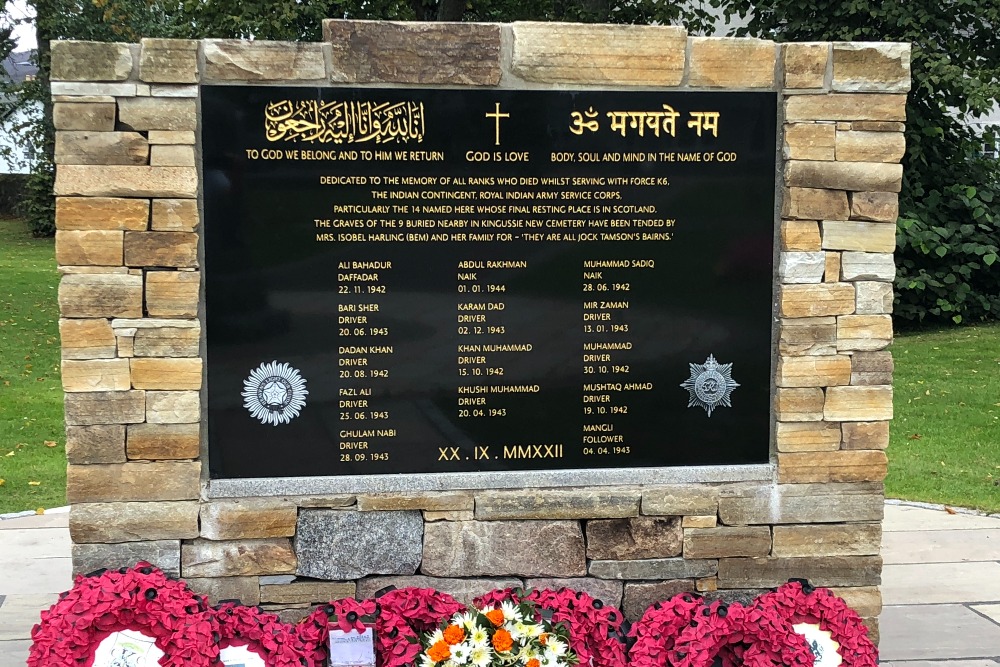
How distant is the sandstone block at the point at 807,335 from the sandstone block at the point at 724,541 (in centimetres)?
70

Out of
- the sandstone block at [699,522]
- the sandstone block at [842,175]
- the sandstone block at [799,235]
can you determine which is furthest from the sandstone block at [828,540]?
the sandstone block at [842,175]

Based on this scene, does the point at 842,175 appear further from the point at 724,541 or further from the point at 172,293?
the point at 172,293

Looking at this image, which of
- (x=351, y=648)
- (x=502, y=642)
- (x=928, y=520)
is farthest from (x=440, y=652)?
(x=928, y=520)

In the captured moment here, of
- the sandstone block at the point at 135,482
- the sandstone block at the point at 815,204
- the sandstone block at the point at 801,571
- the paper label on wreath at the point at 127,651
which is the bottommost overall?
the paper label on wreath at the point at 127,651

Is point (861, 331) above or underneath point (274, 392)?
above

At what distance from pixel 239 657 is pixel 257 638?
84 mm

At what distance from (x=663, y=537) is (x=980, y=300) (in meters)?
9.90

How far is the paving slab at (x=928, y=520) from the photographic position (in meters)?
5.82

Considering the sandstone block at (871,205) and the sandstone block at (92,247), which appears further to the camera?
the sandstone block at (871,205)

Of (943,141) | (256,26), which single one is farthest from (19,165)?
(943,141)

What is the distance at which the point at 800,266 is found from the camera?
12.4ft

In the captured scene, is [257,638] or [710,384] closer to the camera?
[257,638]

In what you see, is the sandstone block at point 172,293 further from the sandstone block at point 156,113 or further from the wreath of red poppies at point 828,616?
the wreath of red poppies at point 828,616

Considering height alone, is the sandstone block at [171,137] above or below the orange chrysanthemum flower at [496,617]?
above
